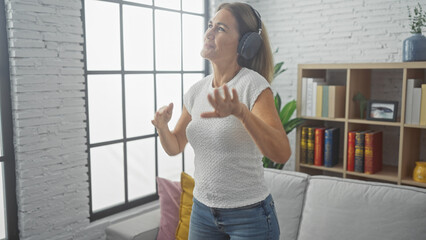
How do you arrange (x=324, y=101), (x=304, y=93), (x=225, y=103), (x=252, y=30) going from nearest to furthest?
(x=225, y=103) < (x=252, y=30) < (x=324, y=101) < (x=304, y=93)

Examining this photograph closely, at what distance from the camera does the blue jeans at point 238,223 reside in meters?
1.15

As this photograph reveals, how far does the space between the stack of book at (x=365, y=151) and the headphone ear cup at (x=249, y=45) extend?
6.73 feet

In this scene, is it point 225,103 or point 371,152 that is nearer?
point 225,103

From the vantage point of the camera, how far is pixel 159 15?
3385 millimetres

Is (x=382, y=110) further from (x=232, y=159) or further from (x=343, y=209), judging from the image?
(x=232, y=159)

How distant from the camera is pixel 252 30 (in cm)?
129

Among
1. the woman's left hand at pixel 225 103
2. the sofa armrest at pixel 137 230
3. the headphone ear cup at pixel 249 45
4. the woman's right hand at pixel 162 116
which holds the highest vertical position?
the headphone ear cup at pixel 249 45

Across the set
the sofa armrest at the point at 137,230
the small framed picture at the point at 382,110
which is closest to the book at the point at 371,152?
the small framed picture at the point at 382,110

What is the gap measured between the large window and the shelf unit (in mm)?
1135

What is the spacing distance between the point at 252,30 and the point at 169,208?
147 centimetres

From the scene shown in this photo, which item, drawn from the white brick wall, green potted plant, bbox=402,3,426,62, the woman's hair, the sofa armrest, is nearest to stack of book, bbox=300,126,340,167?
green potted plant, bbox=402,3,426,62

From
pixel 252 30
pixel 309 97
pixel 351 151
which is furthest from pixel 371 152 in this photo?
pixel 252 30

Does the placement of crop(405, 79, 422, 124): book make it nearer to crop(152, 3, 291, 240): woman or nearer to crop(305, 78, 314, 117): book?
crop(305, 78, 314, 117): book

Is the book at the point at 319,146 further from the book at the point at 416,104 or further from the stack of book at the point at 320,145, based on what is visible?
the book at the point at 416,104
